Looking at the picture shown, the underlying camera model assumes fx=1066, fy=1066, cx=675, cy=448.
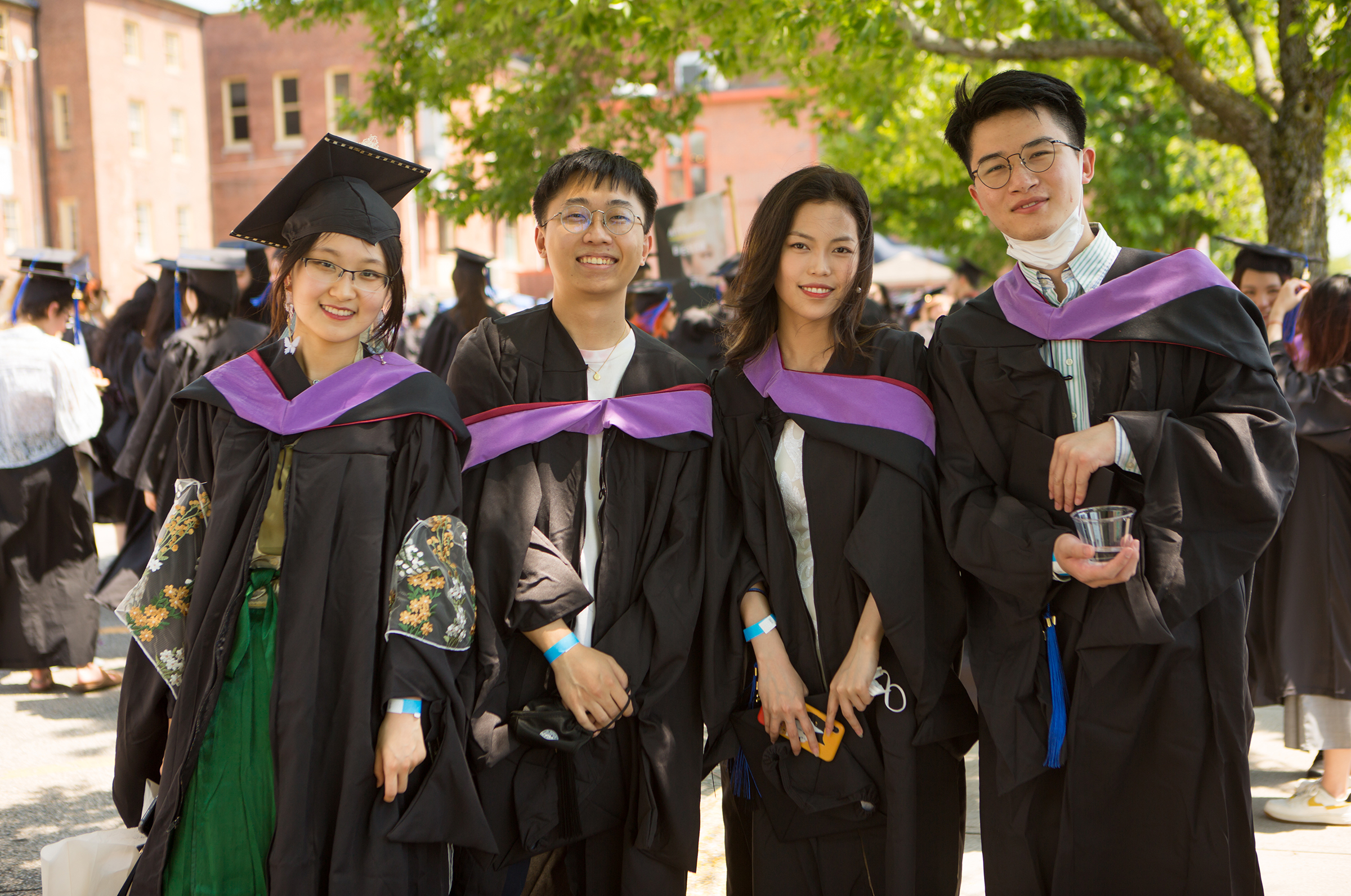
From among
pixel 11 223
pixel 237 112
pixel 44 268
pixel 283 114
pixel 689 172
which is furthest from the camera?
pixel 689 172

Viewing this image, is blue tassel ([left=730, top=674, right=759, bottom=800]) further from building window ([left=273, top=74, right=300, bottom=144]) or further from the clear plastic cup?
building window ([left=273, top=74, right=300, bottom=144])

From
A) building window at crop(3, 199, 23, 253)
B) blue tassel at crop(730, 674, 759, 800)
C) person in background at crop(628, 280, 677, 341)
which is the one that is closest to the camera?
blue tassel at crop(730, 674, 759, 800)

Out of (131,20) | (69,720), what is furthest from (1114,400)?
(131,20)

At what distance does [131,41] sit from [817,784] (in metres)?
31.4

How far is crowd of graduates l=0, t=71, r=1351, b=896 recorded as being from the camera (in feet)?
7.84

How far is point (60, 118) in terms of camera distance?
27141mm

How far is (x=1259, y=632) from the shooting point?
4.25 metres

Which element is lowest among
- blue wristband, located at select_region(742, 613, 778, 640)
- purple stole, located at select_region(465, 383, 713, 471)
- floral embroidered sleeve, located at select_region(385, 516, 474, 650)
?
blue wristband, located at select_region(742, 613, 778, 640)

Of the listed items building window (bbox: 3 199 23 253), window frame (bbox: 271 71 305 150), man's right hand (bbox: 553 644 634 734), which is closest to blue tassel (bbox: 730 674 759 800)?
man's right hand (bbox: 553 644 634 734)

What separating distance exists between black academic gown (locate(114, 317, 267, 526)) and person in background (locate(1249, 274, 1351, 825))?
15.5 feet

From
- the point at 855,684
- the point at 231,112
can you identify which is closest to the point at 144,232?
the point at 231,112

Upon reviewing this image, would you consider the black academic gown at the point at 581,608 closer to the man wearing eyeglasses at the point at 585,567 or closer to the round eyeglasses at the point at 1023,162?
the man wearing eyeglasses at the point at 585,567

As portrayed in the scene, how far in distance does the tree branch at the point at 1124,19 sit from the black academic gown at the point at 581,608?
6.39 m

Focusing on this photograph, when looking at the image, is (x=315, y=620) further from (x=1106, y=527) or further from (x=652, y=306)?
(x=652, y=306)
